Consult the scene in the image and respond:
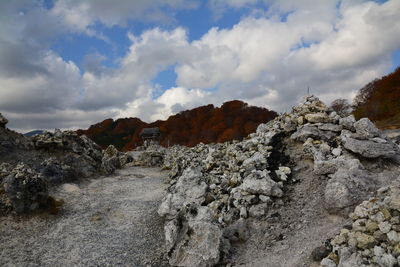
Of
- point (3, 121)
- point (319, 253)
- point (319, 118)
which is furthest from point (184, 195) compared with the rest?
point (3, 121)

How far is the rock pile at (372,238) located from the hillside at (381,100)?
2290 inches

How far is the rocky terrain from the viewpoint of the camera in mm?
9891

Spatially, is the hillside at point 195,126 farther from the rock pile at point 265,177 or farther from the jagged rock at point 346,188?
the jagged rock at point 346,188

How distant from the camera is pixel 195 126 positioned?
7925cm

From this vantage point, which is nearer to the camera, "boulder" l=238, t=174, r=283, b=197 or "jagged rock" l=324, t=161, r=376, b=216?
"jagged rock" l=324, t=161, r=376, b=216

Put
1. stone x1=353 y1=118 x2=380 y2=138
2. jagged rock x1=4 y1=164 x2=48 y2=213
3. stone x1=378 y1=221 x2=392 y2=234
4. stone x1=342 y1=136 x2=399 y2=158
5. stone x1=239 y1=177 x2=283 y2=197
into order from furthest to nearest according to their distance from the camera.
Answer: jagged rock x1=4 y1=164 x2=48 y2=213, stone x1=353 y1=118 x2=380 y2=138, stone x1=342 y1=136 x2=399 y2=158, stone x1=239 y1=177 x2=283 y2=197, stone x1=378 y1=221 x2=392 y2=234

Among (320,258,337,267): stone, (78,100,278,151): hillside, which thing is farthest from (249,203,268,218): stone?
(78,100,278,151): hillside

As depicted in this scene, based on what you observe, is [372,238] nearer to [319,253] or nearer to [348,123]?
[319,253]

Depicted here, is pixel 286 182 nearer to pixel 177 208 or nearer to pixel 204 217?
pixel 204 217

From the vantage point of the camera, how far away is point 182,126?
82625mm

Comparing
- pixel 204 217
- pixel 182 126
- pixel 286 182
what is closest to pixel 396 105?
pixel 182 126

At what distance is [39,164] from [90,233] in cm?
1362

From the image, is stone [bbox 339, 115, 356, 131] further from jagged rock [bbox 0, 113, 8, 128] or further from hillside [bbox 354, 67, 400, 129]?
hillside [bbox 354, 67, 400, 129]

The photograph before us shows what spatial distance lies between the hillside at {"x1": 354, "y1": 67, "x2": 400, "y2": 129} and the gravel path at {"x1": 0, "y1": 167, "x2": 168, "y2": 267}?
59.1 metres
